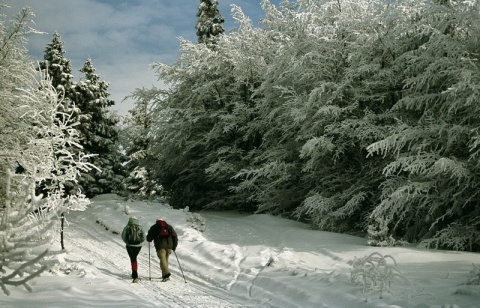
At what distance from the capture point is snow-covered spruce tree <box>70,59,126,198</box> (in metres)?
28.1

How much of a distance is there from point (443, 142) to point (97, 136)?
73.8 ft

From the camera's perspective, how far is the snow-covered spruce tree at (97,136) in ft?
92.3

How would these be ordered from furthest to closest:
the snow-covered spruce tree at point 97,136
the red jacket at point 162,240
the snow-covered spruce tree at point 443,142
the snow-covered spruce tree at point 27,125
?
1. the snow-covered spruce tree at point 97,136
2. the snow-covered spruce tree at point 27,125
3. the snow-covered spruce tree at point 443,142
4. the red jacket at point 162,240

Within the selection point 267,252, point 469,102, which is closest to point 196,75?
point 267,252

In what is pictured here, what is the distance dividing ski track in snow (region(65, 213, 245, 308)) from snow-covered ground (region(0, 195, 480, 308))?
0.02 meters

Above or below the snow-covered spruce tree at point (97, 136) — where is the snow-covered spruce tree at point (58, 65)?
above

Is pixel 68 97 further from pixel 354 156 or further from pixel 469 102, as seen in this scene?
pixel 469 102

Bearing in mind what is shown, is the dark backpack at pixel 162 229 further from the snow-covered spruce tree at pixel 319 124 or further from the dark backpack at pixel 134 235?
the snow-covered spruce tree at pixel 319 124

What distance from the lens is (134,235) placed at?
10.6 m

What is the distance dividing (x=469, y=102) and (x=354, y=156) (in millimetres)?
6294

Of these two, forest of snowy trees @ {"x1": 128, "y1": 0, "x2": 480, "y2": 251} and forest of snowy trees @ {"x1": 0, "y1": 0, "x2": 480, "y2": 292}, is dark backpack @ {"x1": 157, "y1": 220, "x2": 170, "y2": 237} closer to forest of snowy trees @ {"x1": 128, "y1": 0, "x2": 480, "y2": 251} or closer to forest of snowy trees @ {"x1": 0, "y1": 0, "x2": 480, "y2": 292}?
forest of snowy trees @ {"x1": 0, "y1": 0, "x2": 480, "y2": 292}

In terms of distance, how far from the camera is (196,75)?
24.1 metres

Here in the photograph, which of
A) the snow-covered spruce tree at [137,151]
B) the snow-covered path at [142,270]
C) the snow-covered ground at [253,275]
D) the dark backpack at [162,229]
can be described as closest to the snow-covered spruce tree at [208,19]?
the snow-covered spruce tree at [137,151]

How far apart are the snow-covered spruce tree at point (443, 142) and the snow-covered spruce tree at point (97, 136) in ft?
66.5
